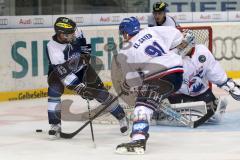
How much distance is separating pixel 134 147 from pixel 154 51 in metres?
0.77

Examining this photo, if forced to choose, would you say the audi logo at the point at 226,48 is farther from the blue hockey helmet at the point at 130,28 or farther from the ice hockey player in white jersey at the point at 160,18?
the blue hockey helmet at the point at 130,28

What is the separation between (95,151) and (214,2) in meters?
6.62

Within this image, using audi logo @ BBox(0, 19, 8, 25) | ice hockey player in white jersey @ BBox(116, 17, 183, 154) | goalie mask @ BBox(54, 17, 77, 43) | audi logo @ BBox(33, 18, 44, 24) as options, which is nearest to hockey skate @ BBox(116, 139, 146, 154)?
ice hockey player in white jersey @ BBox(116, 17, 183, 154)

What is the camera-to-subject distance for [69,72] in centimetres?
668

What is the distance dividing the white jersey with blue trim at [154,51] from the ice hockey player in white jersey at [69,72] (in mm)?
639

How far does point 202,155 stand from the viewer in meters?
6.02

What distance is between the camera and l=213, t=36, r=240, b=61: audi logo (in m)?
12.2

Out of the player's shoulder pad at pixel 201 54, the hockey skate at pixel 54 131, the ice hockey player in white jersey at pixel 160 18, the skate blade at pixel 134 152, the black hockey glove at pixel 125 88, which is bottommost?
the skate blade at pixel 134 152

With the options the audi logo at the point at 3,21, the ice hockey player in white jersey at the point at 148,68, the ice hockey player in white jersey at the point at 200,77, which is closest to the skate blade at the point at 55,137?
the ice hockey player in white jersey at the point at 148,68

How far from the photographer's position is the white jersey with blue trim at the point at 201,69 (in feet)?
25.1

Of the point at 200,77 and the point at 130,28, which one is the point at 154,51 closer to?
the point at 130,28

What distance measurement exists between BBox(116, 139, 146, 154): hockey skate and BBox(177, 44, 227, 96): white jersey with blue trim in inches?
71.2

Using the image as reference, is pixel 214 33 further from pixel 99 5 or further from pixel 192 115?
pixel 192 115

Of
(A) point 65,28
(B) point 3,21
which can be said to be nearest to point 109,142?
(A) point 65,28
